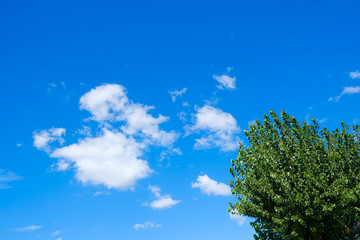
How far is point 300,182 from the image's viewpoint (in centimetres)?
1644

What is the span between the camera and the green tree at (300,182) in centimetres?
1577

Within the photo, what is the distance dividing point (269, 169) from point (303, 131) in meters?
4.40

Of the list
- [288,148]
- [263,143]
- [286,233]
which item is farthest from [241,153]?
[286,233]

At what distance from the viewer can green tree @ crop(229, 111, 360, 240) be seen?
15773 millimetres

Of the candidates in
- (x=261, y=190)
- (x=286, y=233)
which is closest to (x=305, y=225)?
(x=286, y=233)

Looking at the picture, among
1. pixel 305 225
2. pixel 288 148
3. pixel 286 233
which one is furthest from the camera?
pixel 288 148

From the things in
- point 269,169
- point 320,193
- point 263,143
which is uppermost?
point 263,143

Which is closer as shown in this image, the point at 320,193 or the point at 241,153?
the point at 320,193

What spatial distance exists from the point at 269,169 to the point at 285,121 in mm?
4628

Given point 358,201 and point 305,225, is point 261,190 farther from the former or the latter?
point 358,201

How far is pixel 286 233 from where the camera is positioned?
55.7 feet

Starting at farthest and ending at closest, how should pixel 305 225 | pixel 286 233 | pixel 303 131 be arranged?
pixel 303 131 → pixel 286 233 → pixel 305 225

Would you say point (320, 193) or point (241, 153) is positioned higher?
point (241, 153)

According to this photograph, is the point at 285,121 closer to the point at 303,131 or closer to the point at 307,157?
the point at 303,131
